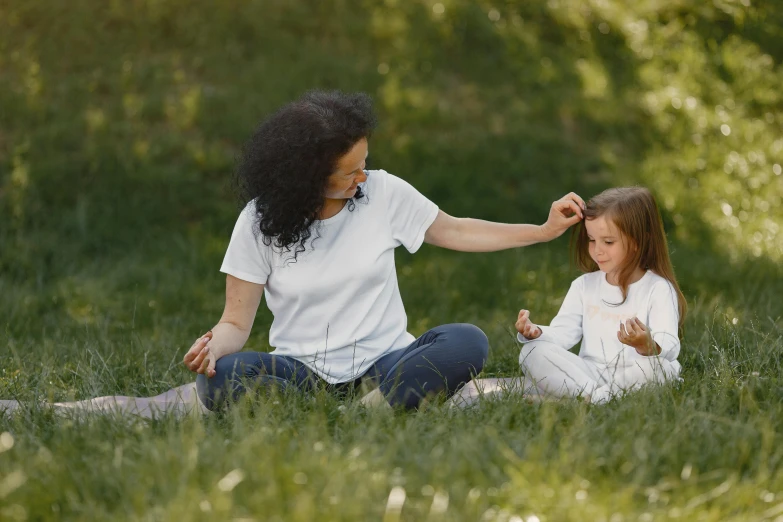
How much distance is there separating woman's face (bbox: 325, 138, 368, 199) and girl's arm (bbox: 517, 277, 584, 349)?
3.19 feet

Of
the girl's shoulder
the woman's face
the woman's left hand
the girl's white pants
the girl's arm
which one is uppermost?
the woman's face

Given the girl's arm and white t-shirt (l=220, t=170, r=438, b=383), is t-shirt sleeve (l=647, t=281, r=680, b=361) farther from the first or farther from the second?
white t-shirt (l=220, t=170, r=438, b=383)

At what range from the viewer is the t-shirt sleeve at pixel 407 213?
3.77m

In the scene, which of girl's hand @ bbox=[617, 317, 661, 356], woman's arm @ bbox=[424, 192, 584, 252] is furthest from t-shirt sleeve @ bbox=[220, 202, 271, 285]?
girl's hand @ bbox=[617, 317, 661, 356]

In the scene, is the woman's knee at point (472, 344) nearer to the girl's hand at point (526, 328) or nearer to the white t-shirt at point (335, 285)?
the girl's hand at point (526, 328)

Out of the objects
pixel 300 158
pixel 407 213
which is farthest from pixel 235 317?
pixel 407 213

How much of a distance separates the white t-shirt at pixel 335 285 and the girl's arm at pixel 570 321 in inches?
25.3

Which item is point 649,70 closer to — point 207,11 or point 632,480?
point 207,11

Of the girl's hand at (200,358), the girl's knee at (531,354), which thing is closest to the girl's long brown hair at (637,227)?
the girl's knee at (531,354)

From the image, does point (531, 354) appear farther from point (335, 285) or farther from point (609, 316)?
point (335, 285)

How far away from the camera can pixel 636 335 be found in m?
3.33

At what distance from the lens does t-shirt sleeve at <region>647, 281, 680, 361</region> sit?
11.6ft

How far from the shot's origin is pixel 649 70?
26.4ft

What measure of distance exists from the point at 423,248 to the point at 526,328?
323 cm
